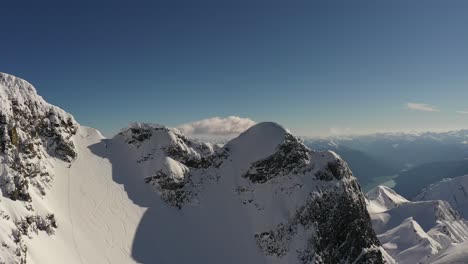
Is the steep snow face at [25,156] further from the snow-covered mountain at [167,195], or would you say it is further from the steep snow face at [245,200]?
the steep snow face at [245,200]

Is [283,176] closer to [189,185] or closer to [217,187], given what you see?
[217,187]

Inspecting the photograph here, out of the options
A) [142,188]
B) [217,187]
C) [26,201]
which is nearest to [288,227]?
[217,187]

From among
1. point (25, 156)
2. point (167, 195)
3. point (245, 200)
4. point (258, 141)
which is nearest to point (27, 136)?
point (25, 156)

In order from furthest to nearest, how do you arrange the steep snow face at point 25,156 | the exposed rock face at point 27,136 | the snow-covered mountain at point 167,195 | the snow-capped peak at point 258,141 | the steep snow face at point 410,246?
the steep snow face at point 410,246, the snow-capped peak at point 258,141, the snow-covered mountain at point 167,195, the exposed rock face at point 27,136, the steep snow face at point 25,156

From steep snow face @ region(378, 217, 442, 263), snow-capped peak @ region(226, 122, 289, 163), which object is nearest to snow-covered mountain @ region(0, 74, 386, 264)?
snow-capped peak @ region(226, 122, 289, 163)

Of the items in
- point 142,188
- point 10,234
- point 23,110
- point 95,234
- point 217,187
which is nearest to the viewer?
point 10,234

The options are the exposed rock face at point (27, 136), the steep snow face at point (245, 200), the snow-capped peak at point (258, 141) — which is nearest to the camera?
the exposed rock face at point (27, 136)

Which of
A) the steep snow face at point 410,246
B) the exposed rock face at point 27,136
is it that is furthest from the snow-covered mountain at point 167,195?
the steep snow face at point 410,246
